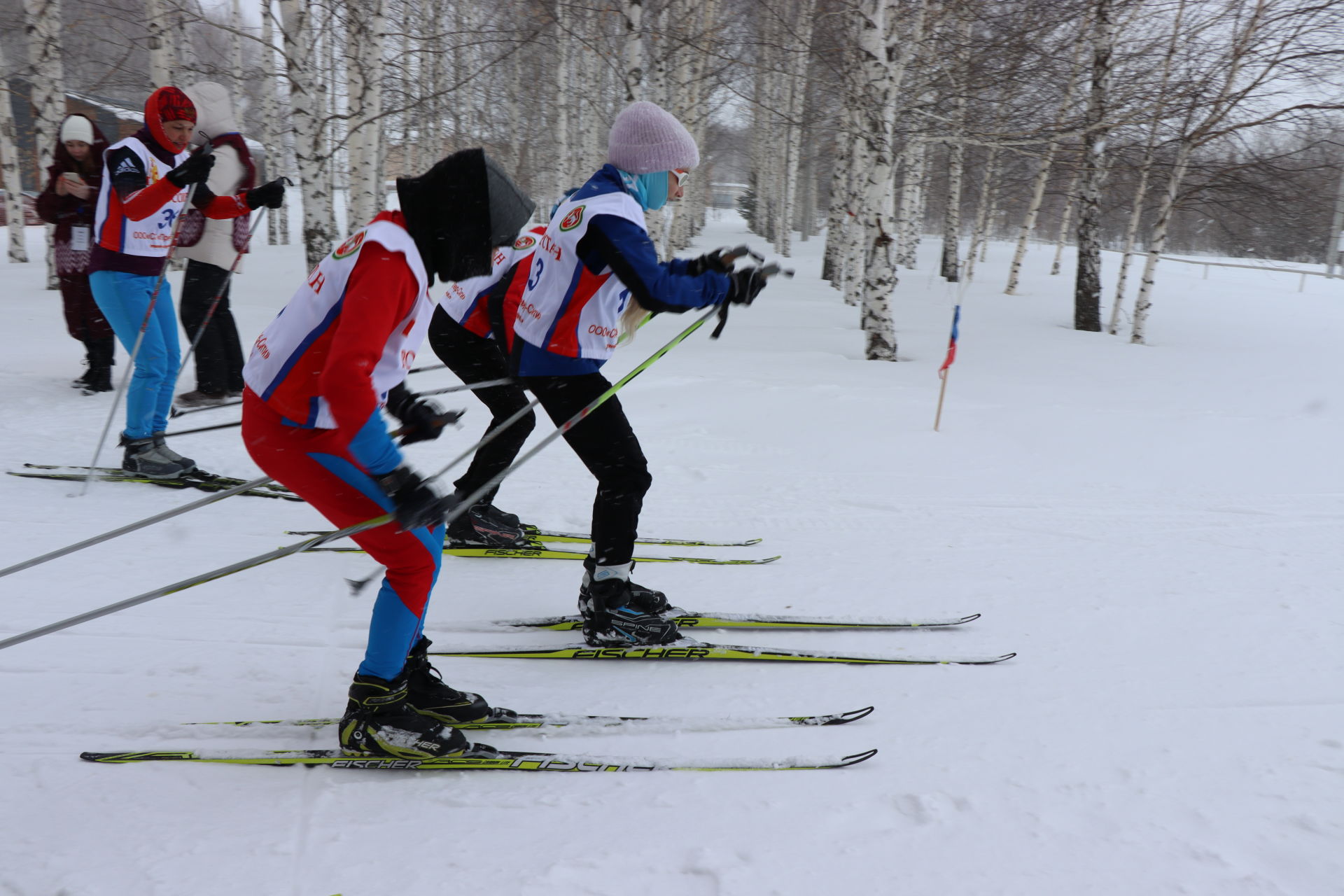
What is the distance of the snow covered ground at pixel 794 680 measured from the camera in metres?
1.98

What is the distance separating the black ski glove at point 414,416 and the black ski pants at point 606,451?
0.69 metres

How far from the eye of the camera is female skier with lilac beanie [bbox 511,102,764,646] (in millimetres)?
2756

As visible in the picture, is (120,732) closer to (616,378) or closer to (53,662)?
(53,662)

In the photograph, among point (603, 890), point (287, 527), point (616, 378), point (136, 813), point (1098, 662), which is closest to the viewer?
point (603, 890)

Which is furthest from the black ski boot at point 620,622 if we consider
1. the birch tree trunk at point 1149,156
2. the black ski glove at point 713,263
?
the birch tree trunk at point 1149,156

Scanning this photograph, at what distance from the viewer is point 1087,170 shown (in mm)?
11859

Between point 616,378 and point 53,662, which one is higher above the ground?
point 616,378

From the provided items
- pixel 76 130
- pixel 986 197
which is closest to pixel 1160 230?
pixel 986 197

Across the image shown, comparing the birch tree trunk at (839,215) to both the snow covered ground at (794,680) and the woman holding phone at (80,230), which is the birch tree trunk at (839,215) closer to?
the snow covered ground at (794,680)

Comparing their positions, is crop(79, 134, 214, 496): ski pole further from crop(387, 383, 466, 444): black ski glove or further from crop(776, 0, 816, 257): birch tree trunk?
crop(776, 0, 816, 257): birch tree trunk

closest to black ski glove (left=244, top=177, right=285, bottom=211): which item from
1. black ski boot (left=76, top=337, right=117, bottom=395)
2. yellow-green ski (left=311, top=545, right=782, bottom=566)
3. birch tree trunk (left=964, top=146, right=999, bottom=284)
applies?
yellow-green ski (left=311, top=545, right=782, bottom=566)

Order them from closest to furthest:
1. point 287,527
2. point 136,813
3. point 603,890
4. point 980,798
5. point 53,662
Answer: point 603,890 < point 136,813 < point 980,798 < point 53,662 < point 287,527

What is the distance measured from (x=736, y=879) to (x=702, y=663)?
1155mm

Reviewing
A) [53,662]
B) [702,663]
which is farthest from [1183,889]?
[53,662]
